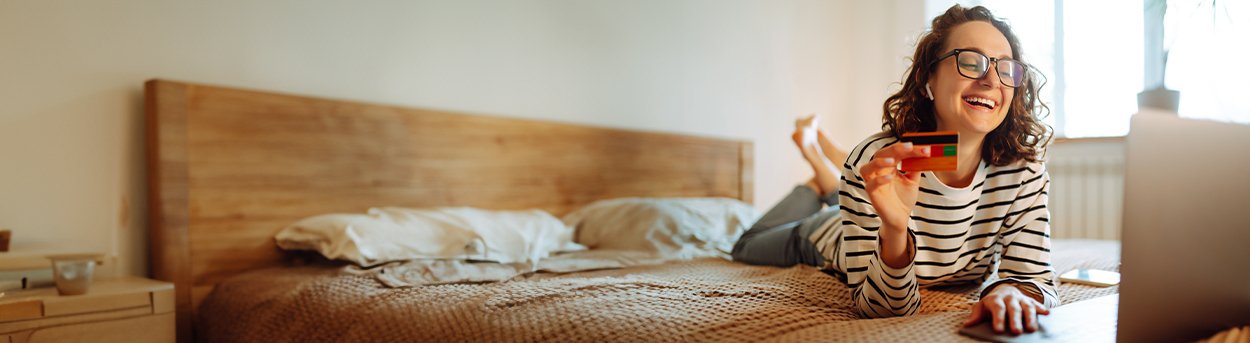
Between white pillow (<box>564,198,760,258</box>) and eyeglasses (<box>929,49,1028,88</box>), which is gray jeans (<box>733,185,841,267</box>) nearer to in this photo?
white pillow (<box>564,198,760,258</box>)

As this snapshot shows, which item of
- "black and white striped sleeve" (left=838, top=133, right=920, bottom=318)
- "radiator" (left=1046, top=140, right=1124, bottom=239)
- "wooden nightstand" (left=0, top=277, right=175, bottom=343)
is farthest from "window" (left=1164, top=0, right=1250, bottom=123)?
"wooden nightstand" (left=0, top=277, right=175, bottom=343)

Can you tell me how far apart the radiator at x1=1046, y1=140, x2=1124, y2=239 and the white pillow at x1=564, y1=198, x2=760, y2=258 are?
1893 mm

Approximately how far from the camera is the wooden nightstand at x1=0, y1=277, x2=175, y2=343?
1.30 m

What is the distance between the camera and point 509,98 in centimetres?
253

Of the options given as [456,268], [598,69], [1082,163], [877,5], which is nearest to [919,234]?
[456,268]

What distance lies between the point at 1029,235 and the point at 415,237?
1.28 m

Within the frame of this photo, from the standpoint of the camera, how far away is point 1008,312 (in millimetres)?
908

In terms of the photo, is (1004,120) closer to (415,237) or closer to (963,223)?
(963,223)

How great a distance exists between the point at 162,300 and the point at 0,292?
25 cm

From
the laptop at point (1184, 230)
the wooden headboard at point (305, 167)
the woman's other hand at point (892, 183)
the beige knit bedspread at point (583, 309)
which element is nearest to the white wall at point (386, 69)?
the wooden headboard at point (305, 167)

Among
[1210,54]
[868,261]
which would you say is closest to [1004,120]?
[868,261]

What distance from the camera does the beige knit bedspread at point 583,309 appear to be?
3.29 feet

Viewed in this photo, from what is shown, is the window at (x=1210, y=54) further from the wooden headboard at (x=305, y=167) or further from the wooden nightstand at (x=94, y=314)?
the wooden nightstand at (x=94, y=314)

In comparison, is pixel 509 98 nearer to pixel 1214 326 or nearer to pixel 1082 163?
pixel 1214 326
